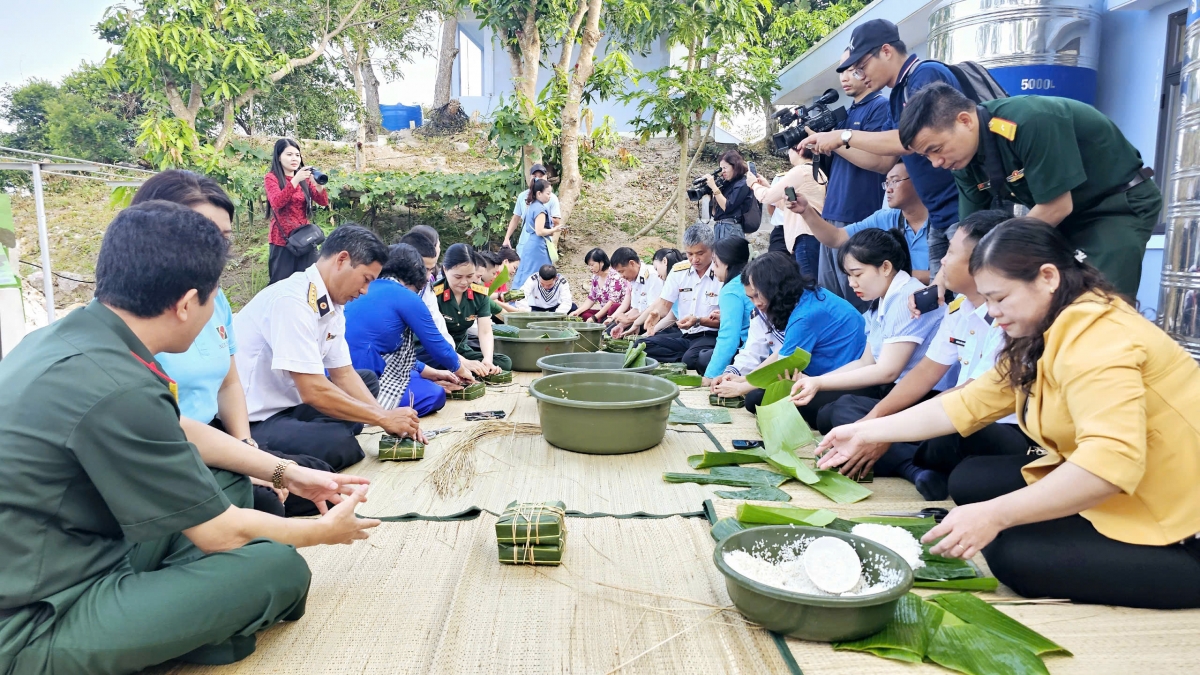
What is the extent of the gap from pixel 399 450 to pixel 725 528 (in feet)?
4.63

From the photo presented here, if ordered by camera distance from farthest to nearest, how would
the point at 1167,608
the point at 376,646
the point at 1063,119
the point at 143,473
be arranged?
the point at 1063,119, the point at 1167,608, the point at 376,646, the point at 143,473

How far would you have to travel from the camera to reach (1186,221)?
3.04 m

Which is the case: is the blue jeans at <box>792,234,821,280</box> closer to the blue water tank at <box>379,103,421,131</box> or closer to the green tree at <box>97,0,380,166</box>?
the green tree at <box>97,0,380,166</box>

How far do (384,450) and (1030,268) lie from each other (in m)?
2.29

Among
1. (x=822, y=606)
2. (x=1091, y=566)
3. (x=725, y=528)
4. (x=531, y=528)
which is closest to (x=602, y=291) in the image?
(x=725, y=528)

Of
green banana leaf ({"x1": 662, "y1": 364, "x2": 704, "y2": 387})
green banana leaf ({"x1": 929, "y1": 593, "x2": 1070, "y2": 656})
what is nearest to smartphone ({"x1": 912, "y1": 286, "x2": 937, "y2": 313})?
green banana leaf ({"x1": 929, "y1": 593, "x2": 1070, "y2": 656})

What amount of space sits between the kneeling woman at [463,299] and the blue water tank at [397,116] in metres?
12.4

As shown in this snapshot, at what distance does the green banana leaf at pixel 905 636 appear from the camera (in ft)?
5.01

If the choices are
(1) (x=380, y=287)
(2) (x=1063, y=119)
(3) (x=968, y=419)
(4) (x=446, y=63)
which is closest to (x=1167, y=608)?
(3) (x=968, y=419)

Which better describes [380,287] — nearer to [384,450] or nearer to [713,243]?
[384,450]

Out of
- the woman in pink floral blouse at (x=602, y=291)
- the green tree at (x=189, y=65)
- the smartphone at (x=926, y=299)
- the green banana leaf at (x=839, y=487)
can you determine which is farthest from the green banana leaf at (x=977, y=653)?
the green tree at (x=189, y=65)

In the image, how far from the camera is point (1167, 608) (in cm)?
172

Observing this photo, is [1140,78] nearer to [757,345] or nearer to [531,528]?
[757,345]

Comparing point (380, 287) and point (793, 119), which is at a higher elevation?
point (793, 119)
